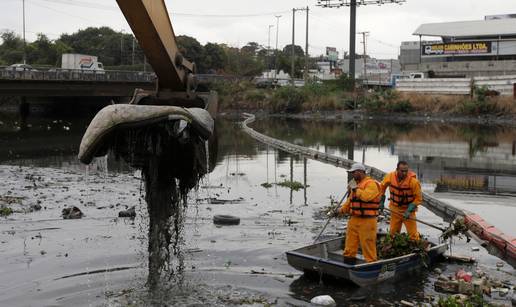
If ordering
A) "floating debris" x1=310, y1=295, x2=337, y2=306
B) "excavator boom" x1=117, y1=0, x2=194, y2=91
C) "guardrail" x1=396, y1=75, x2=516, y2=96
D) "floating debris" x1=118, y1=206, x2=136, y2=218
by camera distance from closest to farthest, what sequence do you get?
1. "excavator boom" x1=117, y1=0, x2=194, y2=91
2. "floating debris" x1=310, y1=295, x2=337, y2=306
3. "floating debris" x1=118, y1=206, x2=136, y2=218
4. "guardrail" x1=396, y1=75, x2=516, y2=96

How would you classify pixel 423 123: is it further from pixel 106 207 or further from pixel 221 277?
pixel 221 277

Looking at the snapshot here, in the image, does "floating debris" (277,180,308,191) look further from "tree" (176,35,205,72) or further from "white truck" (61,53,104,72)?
"tree" (176,35,205,72)

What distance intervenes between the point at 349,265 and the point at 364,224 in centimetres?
77

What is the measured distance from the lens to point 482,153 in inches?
1346

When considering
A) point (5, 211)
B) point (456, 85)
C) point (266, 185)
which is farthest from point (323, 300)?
point (456, 85)

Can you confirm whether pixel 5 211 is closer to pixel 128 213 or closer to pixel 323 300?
pixel 128 213

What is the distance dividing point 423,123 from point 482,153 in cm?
2671

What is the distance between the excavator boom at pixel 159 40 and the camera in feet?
26.9

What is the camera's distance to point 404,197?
12664 millimetres

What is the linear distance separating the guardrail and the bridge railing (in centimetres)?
3042

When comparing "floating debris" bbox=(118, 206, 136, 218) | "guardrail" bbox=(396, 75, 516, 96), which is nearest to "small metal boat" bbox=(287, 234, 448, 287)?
"floating debris" bbox=(118, 206, 136, 218)

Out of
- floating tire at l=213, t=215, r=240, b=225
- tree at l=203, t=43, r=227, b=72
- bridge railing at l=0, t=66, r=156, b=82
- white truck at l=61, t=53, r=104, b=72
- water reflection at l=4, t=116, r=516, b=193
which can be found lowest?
floating tire at l=213, t=215, r=240, b=225

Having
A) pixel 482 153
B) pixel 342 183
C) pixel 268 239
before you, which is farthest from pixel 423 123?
pixel 268 239

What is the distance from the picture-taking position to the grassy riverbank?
61844mm
